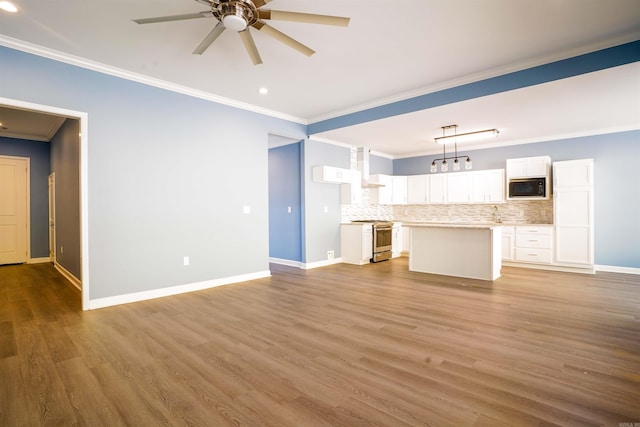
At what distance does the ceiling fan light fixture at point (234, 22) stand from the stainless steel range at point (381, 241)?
4.94 meters

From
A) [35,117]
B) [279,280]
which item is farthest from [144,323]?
[35,117]

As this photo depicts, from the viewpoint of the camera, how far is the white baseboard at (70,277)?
4605 millimetres

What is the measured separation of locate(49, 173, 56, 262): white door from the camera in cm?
643

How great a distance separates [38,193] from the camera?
698cm

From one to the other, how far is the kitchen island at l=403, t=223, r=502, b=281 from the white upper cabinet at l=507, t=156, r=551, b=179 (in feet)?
5.91

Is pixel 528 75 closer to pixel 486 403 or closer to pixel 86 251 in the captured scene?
pixel 486 403

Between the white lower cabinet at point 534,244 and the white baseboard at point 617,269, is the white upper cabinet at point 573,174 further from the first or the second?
the white baseboard at point 617,269

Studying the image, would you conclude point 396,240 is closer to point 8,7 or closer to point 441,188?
point 441,188

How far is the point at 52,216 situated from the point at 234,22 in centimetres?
691

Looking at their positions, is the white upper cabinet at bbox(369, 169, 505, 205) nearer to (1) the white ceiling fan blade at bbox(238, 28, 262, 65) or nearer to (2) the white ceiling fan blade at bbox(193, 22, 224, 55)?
(1) the white ceiling fan blade at bbox(238, 28, 262, 65)

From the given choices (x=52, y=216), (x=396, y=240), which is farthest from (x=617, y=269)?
(x=52, y=216)

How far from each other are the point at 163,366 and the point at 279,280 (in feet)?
9.35

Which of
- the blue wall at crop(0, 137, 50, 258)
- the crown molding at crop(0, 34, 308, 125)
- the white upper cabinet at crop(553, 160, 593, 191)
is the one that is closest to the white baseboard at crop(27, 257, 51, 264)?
the blue wall at crop(0, 137, 50, 258)

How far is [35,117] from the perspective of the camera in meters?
5.36
